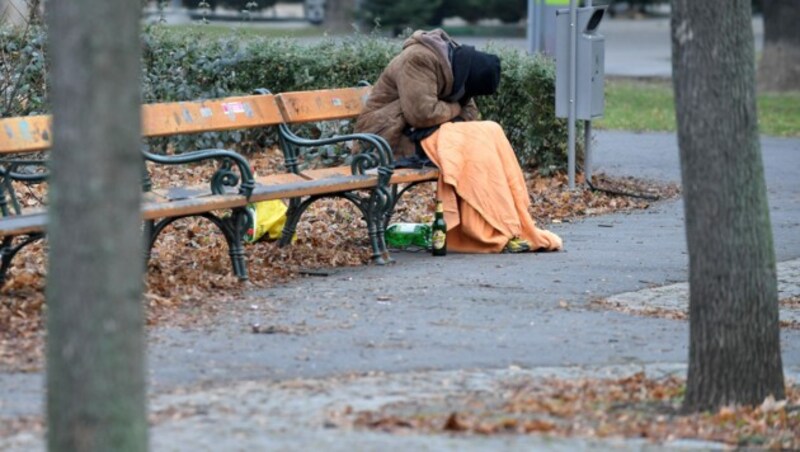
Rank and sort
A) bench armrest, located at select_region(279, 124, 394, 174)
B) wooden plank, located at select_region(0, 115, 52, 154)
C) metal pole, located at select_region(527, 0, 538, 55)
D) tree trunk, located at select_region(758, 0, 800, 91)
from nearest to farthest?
wooden plank, located at select_region(0, 115, 52, 154)
bench armrest, located at select_region(279, 124, 394, 174)
metal pole, located at select_region(527, 0, 538, 55)
tree trunk, located at select_region(758, 0, 800, 91)

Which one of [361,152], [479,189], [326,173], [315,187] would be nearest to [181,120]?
[315,187]

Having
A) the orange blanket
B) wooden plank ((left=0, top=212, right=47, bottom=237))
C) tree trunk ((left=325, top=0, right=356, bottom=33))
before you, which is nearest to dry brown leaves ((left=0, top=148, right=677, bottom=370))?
wooden plank ((left=0, top=212, right=47, bottom=237))

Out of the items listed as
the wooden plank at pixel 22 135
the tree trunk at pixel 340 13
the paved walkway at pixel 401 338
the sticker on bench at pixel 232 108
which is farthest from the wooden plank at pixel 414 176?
the tree trunk at pixel 340 13

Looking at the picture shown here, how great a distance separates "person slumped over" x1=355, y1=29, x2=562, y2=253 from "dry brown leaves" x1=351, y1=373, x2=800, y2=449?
3180mm

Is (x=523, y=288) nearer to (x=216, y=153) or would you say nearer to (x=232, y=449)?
(x=216, y=153)

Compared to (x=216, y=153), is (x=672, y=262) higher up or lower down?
lower down

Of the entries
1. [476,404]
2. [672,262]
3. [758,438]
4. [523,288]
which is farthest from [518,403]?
[672,262]

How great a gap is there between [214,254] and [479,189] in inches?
63.7

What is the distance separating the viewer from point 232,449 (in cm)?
466

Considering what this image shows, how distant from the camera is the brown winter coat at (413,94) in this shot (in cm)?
907

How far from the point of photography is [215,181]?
26.1 ft

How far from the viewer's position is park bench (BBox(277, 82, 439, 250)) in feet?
29.1

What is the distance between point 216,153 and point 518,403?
291 cm

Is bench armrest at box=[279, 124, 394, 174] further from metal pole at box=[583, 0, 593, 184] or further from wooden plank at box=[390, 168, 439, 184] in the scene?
metal pole at box=[583, 0, 593, 184]
